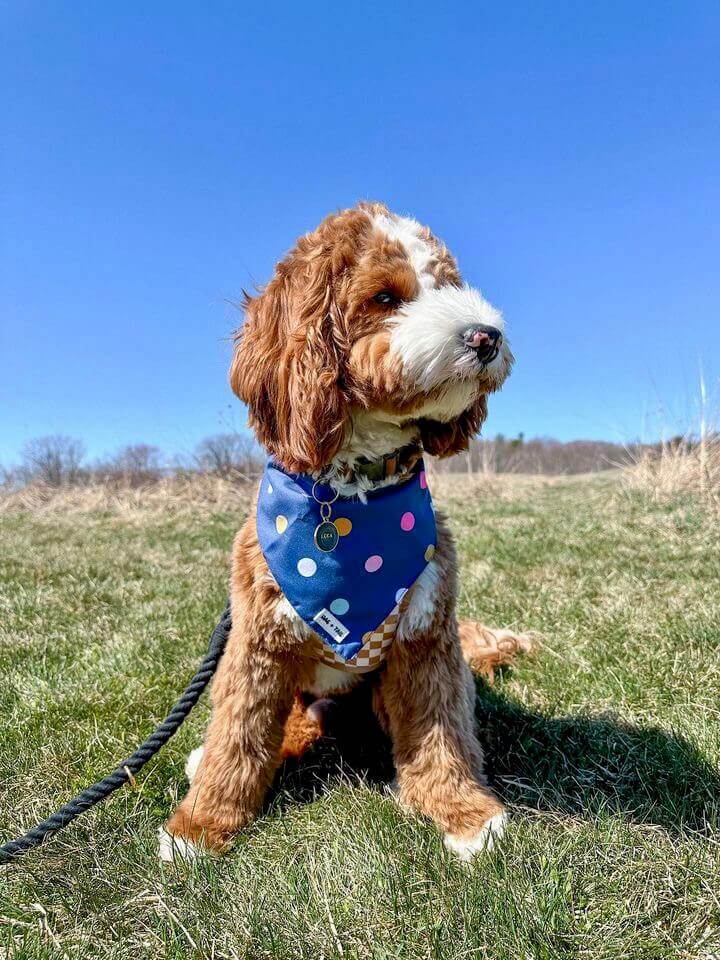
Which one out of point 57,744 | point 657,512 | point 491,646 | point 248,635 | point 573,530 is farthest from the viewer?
point 657,512

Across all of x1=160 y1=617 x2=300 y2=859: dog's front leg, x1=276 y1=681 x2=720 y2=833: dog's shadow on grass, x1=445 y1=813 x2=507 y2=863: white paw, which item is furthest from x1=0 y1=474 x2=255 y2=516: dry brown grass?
x1=445 y1=813 x2=507 y2=863: white paw

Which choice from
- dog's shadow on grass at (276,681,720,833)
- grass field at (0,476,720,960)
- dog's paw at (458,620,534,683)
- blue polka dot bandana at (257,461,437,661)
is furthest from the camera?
dog's paw at (458,620,534,683)

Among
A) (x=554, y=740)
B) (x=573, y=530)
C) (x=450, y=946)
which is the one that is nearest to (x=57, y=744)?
(x=450, y=946)

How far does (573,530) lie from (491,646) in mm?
4805

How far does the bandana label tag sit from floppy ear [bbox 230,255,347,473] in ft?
1.61

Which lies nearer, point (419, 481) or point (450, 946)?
point (450, 946)

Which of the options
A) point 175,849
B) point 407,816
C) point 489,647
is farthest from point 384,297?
point 489,647

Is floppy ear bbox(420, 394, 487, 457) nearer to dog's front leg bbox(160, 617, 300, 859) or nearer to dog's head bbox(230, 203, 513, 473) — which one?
dog's head bbox(230, 203, 513, 473)

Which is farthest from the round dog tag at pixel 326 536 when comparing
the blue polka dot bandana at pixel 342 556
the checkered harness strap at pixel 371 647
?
the checkered harness strap at pixel 371 647

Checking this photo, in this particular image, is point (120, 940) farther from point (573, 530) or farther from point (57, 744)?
point (573, 530)

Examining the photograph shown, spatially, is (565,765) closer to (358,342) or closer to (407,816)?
(407,816)

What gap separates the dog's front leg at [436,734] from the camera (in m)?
2.11

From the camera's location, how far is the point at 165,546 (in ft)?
26.7

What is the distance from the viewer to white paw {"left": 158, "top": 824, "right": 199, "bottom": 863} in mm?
1973
